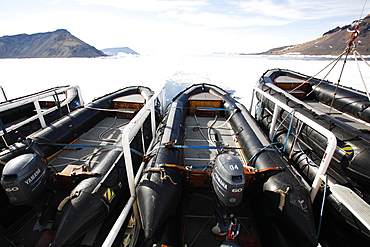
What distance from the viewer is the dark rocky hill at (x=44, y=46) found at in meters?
69.8

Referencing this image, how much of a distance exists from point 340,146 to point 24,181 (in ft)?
13.9

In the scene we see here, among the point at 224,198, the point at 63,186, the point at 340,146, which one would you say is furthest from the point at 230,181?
the point at 63,186

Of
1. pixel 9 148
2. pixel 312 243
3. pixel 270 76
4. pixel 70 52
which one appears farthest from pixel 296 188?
pixel 70 52

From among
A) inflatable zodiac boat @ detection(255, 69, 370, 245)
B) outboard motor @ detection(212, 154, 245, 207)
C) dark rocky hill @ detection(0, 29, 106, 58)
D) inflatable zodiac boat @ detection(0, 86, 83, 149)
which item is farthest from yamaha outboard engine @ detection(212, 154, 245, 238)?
dark rocky hill @ detection(0, 29, 106, 58)

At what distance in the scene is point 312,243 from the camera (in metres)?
1.75

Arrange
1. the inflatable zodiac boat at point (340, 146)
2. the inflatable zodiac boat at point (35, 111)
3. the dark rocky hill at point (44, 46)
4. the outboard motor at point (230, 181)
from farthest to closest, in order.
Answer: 1. the dark rocky hill at point (44, 46)
2. the inflatable zodiac boat at point (35, 111)
3. the inflatable zodiac boat at point (340, 146)
4. the outboard motor at point (230, 181)

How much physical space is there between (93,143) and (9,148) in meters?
1.20

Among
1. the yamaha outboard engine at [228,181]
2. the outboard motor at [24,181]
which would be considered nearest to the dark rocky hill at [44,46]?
the outboard motor at [24,181]

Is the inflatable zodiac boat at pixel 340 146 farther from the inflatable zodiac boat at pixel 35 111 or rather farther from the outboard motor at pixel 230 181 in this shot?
the inflatable zodiac boat at pixel 35 111

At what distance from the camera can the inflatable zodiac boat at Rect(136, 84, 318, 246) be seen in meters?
1.83

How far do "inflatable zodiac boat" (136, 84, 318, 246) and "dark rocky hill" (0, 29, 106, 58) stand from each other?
79.2 meters

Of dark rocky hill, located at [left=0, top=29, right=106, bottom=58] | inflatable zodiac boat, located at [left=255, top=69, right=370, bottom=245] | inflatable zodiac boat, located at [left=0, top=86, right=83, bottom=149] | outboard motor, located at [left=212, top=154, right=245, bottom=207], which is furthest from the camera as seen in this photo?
dark rocky hill, located at [left=0, top=29, right=106, bottom=58]

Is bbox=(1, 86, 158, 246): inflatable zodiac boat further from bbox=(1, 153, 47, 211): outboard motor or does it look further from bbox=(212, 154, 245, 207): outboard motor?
bbox=(212, 154, 245, 207): outboard motor

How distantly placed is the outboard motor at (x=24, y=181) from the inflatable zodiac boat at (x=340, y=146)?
3197 millimetres
